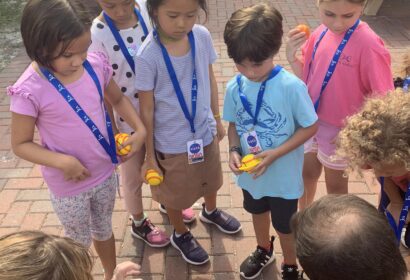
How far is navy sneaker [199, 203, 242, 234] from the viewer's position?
279 centimetres

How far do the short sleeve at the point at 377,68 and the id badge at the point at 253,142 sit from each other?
1.97 ft

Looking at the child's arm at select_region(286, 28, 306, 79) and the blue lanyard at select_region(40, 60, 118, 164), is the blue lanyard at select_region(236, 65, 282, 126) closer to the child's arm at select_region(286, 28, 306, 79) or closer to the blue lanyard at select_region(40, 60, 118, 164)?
the child's arm at select_region(286, 28, 306, 79)

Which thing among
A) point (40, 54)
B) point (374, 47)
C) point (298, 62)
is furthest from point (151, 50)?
point (374, 47)

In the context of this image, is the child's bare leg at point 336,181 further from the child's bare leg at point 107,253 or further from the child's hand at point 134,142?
the child's bare leg at point 107,253

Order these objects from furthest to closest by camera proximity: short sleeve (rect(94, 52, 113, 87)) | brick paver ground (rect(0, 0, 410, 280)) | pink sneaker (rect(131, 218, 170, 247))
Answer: pink sneaker (rect(131, 218, 170, 247)) < brick paver ground (rect(0, 0, 410, 280)) < short sleeve (rect(94, 52, 113, 87))

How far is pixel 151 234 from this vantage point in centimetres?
272

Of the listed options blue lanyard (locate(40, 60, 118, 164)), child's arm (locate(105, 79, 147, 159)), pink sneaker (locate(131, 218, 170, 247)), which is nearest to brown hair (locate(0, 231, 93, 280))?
blue lanyard (locate(40, 60, 118, 164))

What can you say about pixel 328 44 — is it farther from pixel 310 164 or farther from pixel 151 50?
pixel 151 50

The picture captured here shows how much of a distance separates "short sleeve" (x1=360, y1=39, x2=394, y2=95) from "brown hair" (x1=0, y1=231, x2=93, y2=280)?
1.53 m

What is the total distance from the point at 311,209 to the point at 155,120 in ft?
3.64

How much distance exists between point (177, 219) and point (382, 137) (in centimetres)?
143

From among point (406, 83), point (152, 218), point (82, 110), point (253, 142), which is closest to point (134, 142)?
point (82, 110)

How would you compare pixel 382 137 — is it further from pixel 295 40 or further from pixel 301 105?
pixel 295 40

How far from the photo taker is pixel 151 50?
2010 mm
